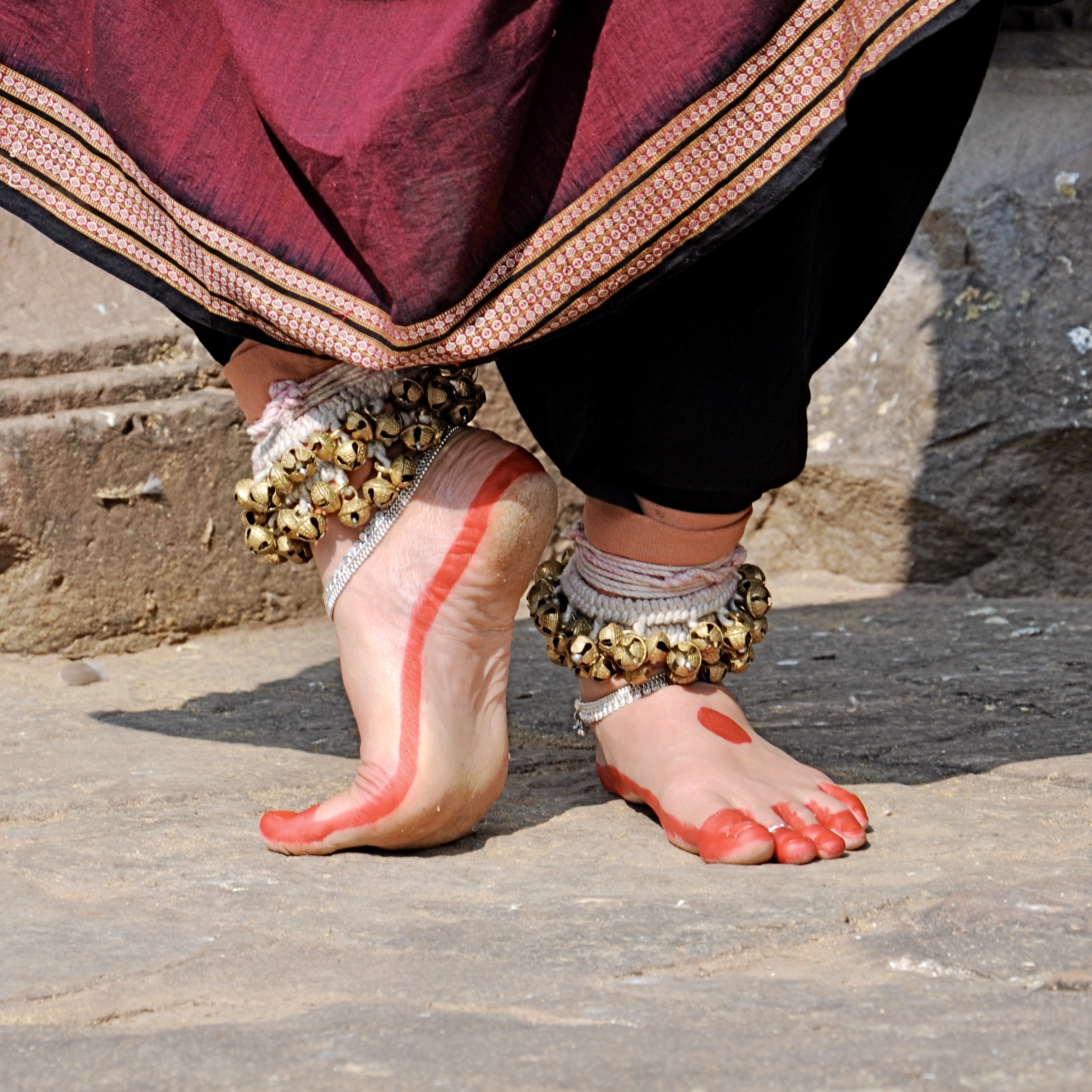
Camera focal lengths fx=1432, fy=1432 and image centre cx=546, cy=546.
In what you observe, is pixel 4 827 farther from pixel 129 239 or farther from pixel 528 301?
pixel 528 301

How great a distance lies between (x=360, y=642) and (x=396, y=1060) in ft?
2.00

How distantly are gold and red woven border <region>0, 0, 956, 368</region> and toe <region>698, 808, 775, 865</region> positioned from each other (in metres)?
0.50

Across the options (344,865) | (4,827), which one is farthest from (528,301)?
(4,827)

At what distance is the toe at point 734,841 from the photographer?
4.41 feet

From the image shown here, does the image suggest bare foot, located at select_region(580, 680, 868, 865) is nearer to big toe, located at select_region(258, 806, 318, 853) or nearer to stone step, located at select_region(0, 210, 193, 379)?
big toe, located at select_region(258, 806, 318, 853)

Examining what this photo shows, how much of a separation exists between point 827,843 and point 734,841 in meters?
0.09

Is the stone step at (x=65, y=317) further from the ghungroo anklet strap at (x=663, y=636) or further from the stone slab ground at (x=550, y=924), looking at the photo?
the ghungroo anklet strap at (x=663, y=636)

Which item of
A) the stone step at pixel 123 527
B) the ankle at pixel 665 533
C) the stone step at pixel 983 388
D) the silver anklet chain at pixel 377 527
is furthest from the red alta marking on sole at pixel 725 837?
the stone step at pixel 983 388

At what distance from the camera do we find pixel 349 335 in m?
1.34

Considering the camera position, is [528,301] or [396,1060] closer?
[396,1060]

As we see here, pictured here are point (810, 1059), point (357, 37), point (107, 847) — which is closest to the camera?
point (810, 1059)

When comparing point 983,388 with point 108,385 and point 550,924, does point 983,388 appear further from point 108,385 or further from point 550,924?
point 550,924

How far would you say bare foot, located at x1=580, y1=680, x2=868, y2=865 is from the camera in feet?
4.45

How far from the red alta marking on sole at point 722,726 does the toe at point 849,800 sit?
→ 0.35ft
